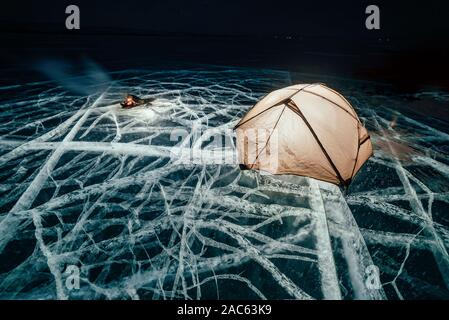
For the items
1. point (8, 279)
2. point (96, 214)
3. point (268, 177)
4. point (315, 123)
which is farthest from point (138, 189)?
point (315, 123)

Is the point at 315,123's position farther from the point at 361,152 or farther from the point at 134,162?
the point at 134,162

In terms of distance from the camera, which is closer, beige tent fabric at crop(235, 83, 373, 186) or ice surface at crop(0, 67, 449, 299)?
ice surface at crop(0, 67, 449, 299)

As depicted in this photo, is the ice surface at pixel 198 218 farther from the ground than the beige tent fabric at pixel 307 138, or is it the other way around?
the beige tent fabric at pixel 307 138

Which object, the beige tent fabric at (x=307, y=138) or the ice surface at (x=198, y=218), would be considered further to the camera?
the beige tent fabric at (x=307, y=138)

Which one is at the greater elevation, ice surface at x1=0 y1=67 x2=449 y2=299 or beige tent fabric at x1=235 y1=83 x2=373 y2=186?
beige tent fabric at x1=235 y1=83 x2=373 y2=186
